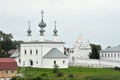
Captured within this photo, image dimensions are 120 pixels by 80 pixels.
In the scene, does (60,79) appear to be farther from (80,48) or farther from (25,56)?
(80,48)

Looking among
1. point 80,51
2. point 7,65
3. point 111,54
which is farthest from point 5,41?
point 7,65

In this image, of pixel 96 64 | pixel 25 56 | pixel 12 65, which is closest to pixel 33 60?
pixel 25 56

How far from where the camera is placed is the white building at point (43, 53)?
245ft

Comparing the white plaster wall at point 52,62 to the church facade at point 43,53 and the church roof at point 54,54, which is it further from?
the church roof at point 54,54

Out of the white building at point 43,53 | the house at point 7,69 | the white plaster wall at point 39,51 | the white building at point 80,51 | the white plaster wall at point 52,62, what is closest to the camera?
the house at point 7,69

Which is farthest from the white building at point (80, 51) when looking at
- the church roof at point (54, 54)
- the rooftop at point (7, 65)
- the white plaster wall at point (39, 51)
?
the rooftop at point (7, 65)

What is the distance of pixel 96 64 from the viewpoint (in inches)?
3275

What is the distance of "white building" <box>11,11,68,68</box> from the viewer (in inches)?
2936

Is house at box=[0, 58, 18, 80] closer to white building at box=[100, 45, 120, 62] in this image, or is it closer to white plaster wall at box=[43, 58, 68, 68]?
white plaster wall at box=[43, 58, 68, 68]

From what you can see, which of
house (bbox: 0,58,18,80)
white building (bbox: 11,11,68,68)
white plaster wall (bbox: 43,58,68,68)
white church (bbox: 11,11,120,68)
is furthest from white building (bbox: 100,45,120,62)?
house (bbox: 0,58,18,80)

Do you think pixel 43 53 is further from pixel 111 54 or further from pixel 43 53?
pixel 111 54

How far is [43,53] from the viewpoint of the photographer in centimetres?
7644

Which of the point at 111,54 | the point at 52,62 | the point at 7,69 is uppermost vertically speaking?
the point at 111,54

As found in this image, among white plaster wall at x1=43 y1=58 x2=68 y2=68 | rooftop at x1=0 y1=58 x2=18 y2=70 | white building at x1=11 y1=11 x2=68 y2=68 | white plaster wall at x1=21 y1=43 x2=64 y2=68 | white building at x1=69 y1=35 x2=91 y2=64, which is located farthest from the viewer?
white building at x1=69 y1=35 x2=91 y2=64
